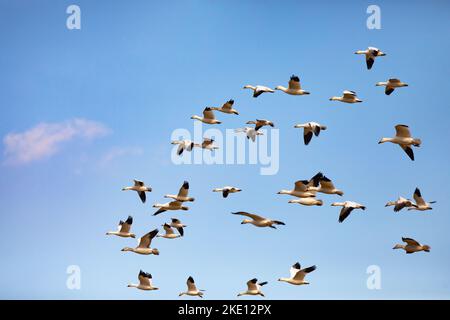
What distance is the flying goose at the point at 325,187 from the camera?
23922 millimetres

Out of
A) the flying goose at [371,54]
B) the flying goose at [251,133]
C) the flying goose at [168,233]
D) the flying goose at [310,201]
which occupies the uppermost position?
the flying goose at [371,54]

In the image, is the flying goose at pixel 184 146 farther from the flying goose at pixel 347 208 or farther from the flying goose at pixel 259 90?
the flying goose at pixel 347 208

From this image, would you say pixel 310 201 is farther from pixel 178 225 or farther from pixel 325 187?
pixel 178 225

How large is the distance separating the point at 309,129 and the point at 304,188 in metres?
2.06

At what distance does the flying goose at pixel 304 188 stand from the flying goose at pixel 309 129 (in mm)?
1602

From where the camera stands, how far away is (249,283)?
26.0 metres

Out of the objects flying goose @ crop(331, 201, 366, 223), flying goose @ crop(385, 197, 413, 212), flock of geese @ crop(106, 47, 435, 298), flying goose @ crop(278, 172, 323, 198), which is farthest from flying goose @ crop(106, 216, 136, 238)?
flying goose @ crop(385, 197, 413, 212)

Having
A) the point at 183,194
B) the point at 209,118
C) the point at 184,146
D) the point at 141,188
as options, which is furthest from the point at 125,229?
the point at 209,118

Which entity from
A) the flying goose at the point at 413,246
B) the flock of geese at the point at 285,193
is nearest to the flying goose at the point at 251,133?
the flock of geese at the point at 285,193
